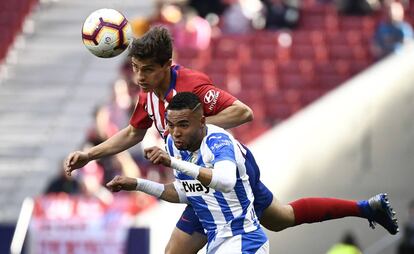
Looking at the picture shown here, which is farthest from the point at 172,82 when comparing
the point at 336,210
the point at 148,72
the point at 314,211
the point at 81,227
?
the point at 81,227

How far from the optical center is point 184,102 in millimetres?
8227

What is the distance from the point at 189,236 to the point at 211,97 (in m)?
0.98

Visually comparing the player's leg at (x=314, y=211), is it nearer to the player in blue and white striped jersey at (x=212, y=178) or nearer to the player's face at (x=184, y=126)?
the player in blue and white striped jersey at (x=212, y=178)

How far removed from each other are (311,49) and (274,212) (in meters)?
10.2

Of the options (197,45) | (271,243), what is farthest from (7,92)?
(271,243)

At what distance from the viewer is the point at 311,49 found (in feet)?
63.2

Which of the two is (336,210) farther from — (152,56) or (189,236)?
(152,56)

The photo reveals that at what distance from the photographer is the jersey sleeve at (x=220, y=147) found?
821 cm

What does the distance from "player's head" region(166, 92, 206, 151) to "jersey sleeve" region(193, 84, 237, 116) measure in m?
0.52

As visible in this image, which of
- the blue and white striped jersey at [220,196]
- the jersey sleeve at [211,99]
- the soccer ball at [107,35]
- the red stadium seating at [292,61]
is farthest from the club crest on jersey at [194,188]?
the red stadium seating at [292,61]

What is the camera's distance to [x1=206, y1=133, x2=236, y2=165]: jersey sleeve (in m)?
8.21

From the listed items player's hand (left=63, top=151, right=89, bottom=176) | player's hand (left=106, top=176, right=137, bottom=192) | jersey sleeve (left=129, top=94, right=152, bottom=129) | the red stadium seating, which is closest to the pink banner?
jersey sleeve (left=129, top=94, right=152, bottom=129)

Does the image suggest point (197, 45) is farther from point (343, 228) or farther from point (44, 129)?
point (343, 228)

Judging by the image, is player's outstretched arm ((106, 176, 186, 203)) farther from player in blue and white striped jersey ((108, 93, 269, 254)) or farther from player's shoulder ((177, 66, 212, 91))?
player's shoulder ((177, 66, 212, 91))
